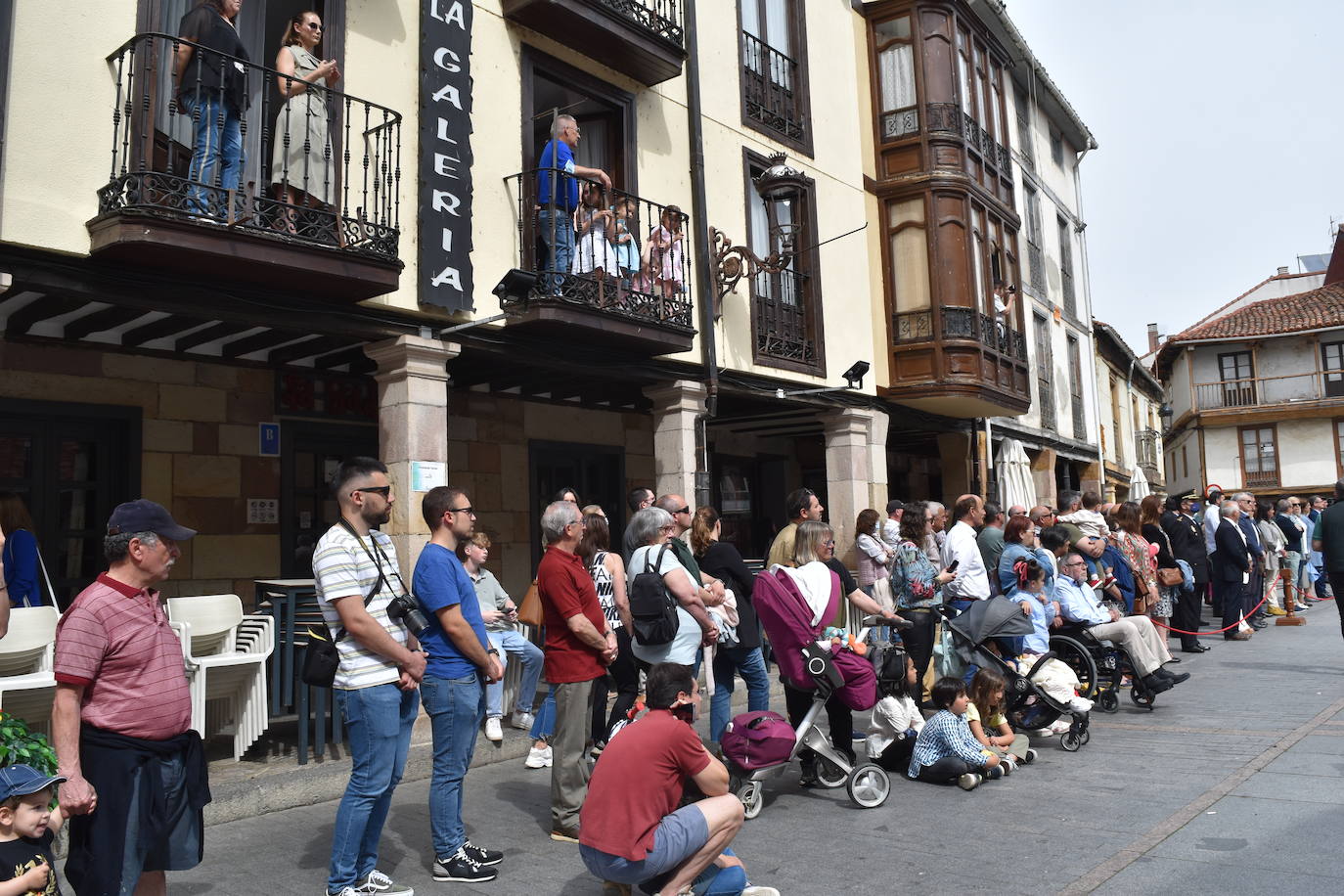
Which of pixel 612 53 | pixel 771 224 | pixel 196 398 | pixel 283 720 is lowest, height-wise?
pixel 283 720

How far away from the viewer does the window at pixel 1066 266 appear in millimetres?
23969

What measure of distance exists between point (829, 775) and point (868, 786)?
17.0 inches

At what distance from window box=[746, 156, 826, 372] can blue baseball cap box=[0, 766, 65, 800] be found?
10.2 m

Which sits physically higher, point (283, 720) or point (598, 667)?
point (598, 667)

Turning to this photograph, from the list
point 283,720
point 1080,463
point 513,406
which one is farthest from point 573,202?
point 1080,463

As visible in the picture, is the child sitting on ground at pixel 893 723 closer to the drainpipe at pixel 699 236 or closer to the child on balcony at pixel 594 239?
the child on balcony at pixel 594 239

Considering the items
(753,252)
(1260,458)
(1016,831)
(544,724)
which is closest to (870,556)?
(544,724)

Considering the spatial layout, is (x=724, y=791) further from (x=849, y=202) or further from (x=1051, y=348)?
(x=1051, y=348)

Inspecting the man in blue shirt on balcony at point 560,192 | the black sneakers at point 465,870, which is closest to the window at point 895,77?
the man in blue shirt on balcony at point 560,192

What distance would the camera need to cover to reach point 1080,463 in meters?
24.6

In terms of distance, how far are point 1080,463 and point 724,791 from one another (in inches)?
883

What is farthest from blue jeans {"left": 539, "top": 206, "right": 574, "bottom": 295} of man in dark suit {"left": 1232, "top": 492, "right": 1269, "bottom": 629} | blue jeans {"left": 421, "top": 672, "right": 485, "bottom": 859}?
man in dark suit {"left": 1232, "top": 492, "right": 1269, "bottom": 629}

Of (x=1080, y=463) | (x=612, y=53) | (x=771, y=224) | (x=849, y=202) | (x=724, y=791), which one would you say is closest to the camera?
(x=724, y=791)

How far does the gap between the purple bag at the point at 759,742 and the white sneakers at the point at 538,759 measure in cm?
206
